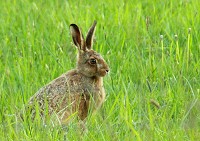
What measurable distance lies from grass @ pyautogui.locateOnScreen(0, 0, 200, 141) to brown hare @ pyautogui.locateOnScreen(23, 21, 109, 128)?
13 centimetres

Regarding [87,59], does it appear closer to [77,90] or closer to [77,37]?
[77,37]

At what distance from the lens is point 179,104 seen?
5480 millimetres

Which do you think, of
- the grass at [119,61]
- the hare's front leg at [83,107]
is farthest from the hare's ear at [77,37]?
the hare's front leg at [83,107]

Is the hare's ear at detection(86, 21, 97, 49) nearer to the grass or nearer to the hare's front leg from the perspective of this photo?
the grass

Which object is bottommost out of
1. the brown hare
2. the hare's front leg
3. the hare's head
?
the hare's front leg

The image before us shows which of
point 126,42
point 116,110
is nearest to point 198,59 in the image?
point 126,42

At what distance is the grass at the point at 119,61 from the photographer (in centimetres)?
482

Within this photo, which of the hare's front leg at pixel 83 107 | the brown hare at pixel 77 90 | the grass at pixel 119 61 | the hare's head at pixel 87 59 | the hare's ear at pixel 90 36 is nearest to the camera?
the grass at pixel 119 61

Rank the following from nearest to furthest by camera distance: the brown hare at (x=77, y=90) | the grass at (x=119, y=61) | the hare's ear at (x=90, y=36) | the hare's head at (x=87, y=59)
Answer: the grass at (x=119, y=61) → the brown hare at (x=77, y=90) → the hare's head at (x=87, y=59) → the hare's ear at (x=90, y=36)

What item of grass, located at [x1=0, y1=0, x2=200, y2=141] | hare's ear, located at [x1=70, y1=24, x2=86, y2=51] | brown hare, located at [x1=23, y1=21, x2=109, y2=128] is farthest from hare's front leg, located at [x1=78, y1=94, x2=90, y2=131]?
hare's ear, located at [x1=70, y1=24, x2=86, y2=51]

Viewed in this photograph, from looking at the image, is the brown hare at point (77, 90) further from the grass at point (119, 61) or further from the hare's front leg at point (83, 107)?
the grass at point (119, 61)

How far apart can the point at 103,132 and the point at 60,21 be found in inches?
137

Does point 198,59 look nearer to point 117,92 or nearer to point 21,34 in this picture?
point 117,92

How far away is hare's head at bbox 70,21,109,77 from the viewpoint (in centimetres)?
598
